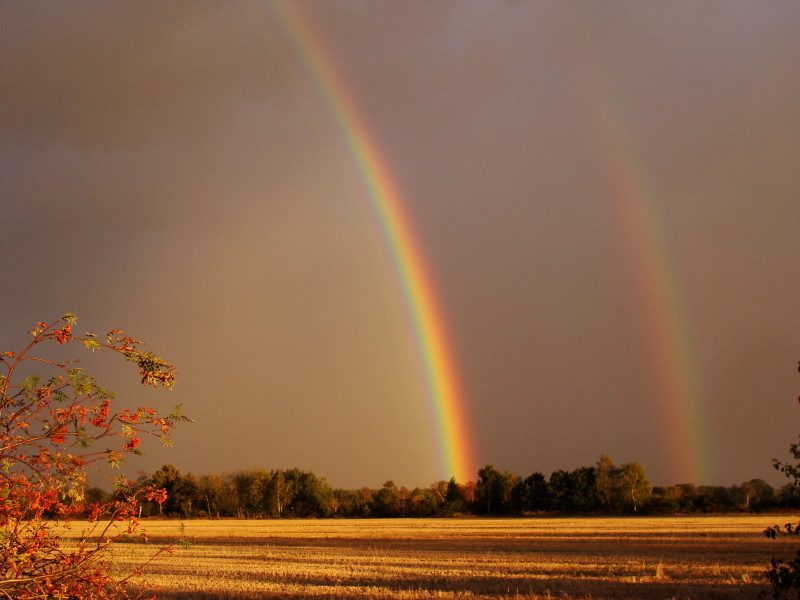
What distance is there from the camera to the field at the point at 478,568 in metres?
20.8

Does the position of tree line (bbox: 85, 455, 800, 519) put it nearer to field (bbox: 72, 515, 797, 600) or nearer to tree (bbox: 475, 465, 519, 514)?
tree (bbox: 475, 465, 519, 514)

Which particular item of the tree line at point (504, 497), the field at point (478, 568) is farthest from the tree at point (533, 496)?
the field at point (478, 568)

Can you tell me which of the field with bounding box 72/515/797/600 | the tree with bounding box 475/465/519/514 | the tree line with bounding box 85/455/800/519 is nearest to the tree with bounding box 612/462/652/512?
the tree line with bounding box 85/455/800/519

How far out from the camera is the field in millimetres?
→ 20812

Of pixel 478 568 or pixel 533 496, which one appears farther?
pixel 533 496

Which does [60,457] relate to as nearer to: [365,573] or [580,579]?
[580,579]

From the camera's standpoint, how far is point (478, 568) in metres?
26.9

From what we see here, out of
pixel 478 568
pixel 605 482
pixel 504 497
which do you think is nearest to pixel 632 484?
pixel 605 482

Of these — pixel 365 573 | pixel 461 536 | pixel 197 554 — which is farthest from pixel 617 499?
pixel 365 573

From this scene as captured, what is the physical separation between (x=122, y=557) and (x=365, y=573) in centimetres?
1545

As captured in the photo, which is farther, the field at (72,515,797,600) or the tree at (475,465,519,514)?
the tree at (475,465,519,514)

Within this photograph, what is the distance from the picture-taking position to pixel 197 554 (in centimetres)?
3869

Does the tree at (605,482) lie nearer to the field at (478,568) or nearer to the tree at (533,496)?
the tree at (533,496)

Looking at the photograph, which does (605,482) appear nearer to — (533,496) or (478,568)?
(533,496)
